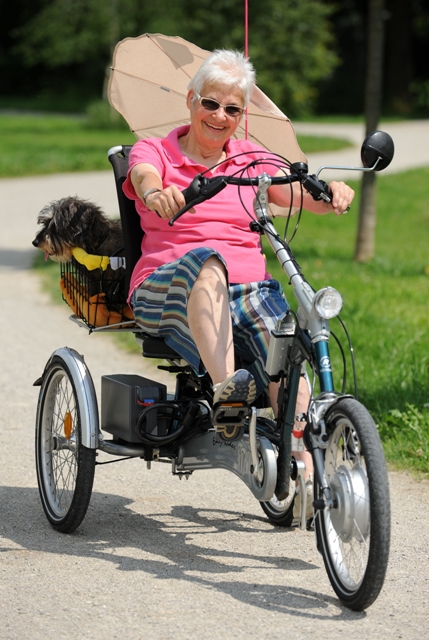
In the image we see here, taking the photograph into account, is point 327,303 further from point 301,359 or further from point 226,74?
point 226,74

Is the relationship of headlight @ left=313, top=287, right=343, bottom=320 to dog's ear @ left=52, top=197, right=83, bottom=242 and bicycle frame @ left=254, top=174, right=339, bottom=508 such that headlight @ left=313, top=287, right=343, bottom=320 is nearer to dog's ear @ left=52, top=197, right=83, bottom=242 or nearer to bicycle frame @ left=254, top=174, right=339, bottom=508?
bicycle frame @ left=254, top=174, right=339, bottom=508

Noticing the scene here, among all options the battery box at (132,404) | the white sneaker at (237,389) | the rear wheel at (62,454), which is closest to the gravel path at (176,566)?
the rear wheel at (62,454)

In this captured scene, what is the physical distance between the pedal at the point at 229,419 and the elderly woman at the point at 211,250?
0.05m

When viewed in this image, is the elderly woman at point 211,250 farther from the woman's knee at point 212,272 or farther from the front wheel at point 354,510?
the front wheel at point 354,510

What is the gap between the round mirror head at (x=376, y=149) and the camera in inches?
135

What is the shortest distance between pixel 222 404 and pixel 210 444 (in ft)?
1.20

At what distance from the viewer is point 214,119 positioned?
3.88 m

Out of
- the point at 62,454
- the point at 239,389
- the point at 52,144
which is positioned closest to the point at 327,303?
the point at 239,389

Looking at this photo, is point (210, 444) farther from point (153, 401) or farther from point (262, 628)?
point (262, 628)

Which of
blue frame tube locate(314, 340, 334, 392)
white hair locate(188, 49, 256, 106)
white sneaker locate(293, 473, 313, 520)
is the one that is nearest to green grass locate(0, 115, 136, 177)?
white hair locate(188, 49, 256, 106)

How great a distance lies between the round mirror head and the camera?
343cm

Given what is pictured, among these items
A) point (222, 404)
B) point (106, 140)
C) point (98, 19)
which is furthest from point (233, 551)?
point (98, 19)

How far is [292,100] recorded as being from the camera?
30469 millimetres

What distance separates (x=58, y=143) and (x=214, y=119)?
20164mm
